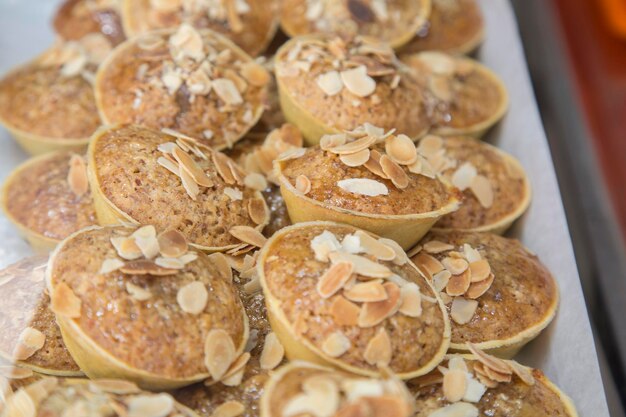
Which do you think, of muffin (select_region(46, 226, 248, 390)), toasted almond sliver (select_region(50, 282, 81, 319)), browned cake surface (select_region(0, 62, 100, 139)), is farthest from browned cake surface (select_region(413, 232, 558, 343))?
browned cake surface (select_region(0, 62, 100, 139))

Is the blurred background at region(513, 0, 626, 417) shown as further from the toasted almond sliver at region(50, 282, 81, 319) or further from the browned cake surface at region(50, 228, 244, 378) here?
the toasted almond sliver at region(50, 282, 81, 319)

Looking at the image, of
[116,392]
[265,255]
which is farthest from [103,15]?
[116,392]

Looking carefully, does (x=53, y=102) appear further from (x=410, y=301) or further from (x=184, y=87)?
(x=410, y=301)

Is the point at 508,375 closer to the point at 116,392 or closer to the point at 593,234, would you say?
the point at 593,234

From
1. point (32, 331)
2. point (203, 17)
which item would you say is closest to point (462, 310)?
point (32, 331)

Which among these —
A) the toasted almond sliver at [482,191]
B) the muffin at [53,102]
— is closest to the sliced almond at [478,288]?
the toasted almond sliver at [482,191]
